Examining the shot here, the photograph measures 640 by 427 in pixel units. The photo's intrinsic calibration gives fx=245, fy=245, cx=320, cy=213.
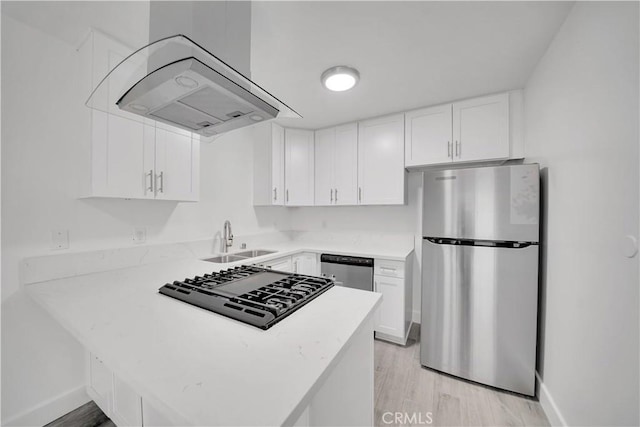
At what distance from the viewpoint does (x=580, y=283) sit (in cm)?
125

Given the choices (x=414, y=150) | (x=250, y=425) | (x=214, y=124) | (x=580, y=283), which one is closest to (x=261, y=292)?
(x=250, y=425)

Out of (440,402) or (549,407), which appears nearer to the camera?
(549,407)

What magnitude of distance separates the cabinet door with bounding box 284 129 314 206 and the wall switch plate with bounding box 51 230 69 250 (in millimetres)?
1964

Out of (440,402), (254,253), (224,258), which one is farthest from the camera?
(254,253)

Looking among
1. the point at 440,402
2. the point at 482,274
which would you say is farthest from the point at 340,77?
the point at 440,402

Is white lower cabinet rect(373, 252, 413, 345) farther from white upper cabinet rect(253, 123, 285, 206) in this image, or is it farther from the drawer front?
white upper cabinet rect(253, 123, 285, 206)

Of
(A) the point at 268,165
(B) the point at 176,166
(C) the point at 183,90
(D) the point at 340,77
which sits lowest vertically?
(B) the point at 176,166

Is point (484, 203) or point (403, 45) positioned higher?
point (403, 45)

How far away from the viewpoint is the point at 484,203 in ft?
5.92

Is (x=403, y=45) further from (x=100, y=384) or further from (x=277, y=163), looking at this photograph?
(x=100, y=384)

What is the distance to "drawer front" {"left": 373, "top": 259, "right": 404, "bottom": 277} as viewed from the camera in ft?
7.82

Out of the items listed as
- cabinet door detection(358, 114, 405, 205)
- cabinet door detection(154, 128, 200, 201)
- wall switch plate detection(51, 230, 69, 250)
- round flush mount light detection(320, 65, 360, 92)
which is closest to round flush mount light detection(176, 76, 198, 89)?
cabinet door detection(154, 128, 200, 201)

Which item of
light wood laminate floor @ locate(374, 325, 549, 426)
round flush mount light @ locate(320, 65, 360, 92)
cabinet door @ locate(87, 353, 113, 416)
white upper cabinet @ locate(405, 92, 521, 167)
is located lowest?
light wood laminate floor @ locate(374, 325, 549, 426)

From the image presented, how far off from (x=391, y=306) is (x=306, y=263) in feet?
3.38
